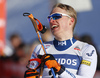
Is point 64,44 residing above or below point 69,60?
above

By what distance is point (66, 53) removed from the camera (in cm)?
380

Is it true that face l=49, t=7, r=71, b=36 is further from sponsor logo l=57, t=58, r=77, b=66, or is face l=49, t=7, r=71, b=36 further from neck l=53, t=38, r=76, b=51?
sponsor logo l=57, t=58, r=77, b=66

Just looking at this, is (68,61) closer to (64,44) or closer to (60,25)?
(64,44)

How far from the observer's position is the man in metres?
3.58

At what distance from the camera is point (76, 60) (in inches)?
146

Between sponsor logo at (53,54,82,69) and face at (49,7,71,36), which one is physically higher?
face at (49,7,71,36)

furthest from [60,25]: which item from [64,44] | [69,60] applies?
[69,60]

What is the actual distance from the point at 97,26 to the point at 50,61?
569 cm

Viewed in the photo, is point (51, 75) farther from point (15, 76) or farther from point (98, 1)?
point (98, 1)

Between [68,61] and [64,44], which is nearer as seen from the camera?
[68,61]

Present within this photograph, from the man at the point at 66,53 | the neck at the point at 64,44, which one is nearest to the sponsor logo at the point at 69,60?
the man at the point at 66,53

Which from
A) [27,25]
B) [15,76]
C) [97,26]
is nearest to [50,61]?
[15,76]

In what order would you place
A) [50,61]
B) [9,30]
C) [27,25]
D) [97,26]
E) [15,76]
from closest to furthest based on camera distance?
[50,61]
[15,76]
[97,26]
[27,25]
[9,30]

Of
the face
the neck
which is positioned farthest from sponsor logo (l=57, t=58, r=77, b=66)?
the face
